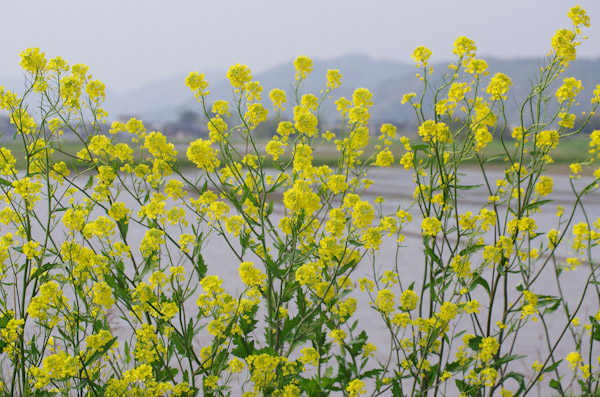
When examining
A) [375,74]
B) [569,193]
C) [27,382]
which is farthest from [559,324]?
[375,74]

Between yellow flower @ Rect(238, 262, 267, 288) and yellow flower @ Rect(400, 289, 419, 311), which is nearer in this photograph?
yellow flower @ Rect(238, 262, 267, 288)

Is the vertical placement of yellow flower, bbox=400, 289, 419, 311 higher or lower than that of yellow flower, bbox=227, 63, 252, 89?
lower

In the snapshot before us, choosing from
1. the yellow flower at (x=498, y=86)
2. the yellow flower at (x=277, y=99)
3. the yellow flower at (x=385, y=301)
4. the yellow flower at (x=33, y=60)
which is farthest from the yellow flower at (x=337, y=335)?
the yellow flower at (x=33, y=60)

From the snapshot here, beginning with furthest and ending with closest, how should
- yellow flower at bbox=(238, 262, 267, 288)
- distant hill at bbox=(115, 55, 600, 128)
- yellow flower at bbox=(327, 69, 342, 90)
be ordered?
distant hill at bbox=(115, 55, 600, 128)
yellow flower at bbox=(327, 69, 342, 90)
yellow flower at bbox=(238, 262, 267, 288)

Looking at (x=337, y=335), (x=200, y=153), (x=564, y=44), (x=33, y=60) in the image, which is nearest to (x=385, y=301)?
(x=337, y=335)

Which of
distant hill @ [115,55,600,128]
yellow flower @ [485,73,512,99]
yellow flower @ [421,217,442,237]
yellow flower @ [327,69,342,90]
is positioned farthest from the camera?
distant hill @ [115,55,600,128]

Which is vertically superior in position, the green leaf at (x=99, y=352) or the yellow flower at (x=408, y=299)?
the yellow flower at (x=408, y=299)

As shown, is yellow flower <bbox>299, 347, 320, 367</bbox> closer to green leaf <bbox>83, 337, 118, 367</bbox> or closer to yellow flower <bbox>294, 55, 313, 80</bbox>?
green leaf <bbox>83, 337, 118, 367</bbox>

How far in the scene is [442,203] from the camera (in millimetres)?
1703

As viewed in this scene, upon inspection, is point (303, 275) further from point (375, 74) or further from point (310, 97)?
point (375, 74)

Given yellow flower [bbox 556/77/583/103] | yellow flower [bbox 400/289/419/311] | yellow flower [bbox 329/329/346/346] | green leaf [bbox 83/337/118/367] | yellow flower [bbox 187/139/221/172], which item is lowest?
yellow flower [bbox 329/329/346/346]

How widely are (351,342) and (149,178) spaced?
77 centimetres

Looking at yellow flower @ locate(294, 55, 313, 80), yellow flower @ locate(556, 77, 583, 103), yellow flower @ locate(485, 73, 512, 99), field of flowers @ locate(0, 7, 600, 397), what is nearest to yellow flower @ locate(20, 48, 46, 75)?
field of flowers @ locate(0, 7, 600, 397)

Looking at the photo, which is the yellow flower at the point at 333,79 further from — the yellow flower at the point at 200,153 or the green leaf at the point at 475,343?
the green leaf at the point at 475,343
